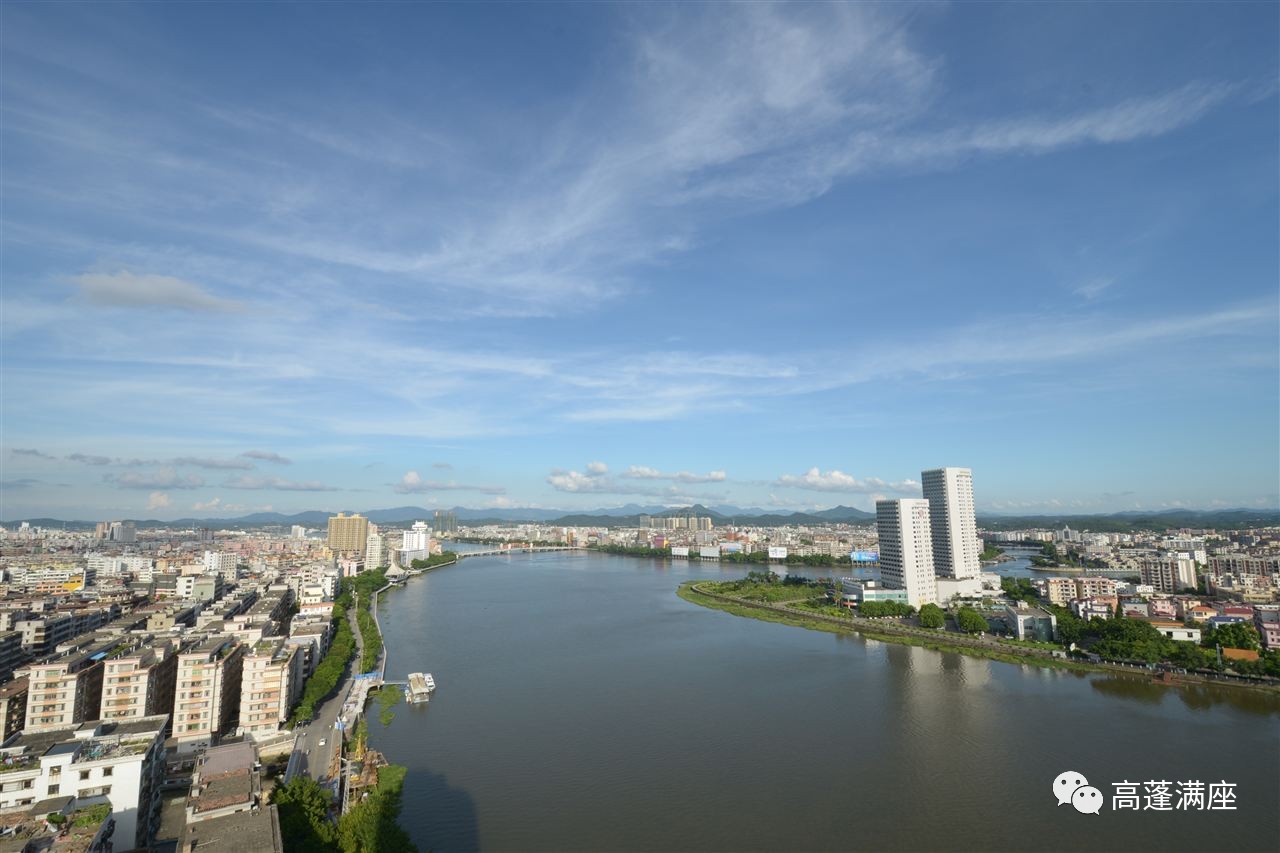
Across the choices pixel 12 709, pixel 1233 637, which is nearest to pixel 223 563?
pixel 12 709

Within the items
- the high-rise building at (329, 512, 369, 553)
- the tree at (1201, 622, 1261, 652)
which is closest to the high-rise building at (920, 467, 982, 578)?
the tree at (1201, 622, 1261, 652)

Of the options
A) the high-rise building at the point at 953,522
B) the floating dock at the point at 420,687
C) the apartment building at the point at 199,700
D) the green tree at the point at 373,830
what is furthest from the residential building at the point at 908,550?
the apartment building at the point at 199,700

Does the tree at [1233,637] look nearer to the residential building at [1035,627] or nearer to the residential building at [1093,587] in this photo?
the residential building at [1035,627]

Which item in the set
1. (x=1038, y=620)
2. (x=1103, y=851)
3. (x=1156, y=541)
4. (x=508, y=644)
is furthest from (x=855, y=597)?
(x=1156, y=541)

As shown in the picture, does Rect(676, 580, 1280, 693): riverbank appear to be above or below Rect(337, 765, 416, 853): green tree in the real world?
below

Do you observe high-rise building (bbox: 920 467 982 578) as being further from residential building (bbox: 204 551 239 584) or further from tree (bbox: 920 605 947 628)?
residential building (bbox: 204 551 239 584)

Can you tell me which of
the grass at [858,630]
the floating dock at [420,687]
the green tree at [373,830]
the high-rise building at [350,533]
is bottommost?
the grass at [858,630]

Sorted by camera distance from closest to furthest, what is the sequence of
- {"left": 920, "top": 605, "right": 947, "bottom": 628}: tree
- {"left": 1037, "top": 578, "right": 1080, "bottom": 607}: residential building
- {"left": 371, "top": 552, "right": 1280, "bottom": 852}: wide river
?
{"left": 371, "top": 552, "right": 1280, "bottom": 852}: wide river → {"left": 920, "top": 605, "right": 947, "bottom": 628}: tree → {"left": 1037, "top": 578, "right": 1080, "bottom": 607}: residential building
